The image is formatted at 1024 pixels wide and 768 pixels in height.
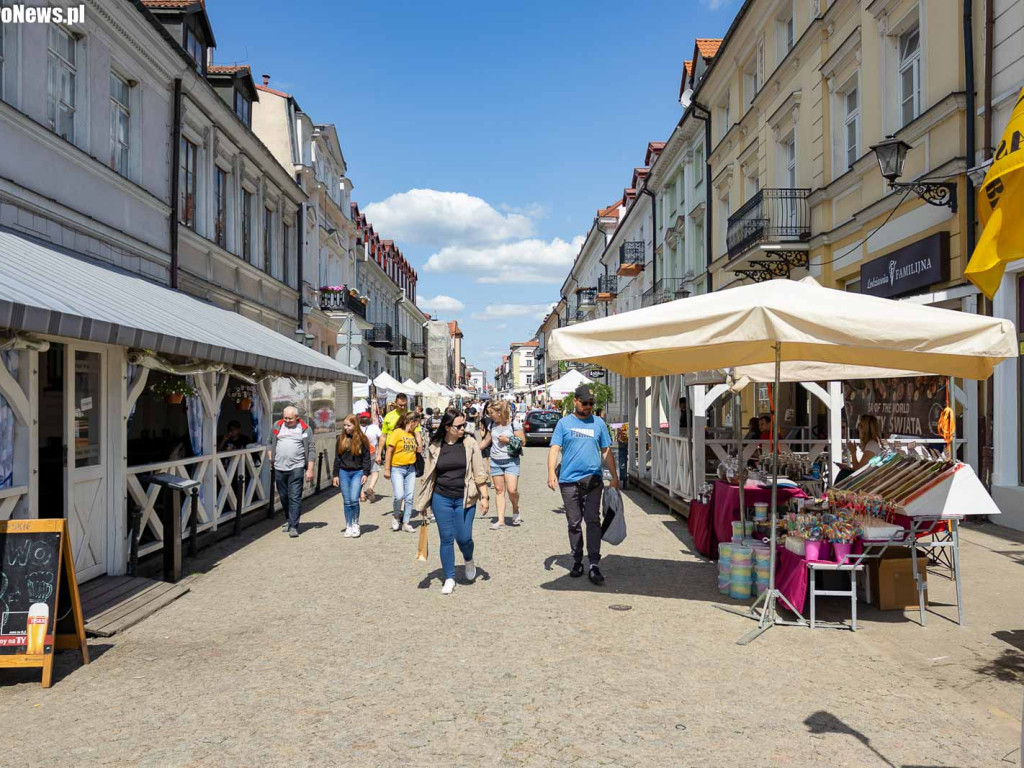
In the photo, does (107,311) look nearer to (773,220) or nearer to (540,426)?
(773,220)

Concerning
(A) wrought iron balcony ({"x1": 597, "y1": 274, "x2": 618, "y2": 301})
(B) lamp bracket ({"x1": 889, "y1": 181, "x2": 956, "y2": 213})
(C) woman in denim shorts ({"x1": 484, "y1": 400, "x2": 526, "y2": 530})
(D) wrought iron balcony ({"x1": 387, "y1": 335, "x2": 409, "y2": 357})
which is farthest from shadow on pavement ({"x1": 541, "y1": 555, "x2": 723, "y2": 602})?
(D) wrought iron balcony ({"x1": 387, "y1": 335, "x2": 409, "y2": 357})

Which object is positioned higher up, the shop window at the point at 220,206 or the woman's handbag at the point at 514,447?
the shop window at the point at 220,206

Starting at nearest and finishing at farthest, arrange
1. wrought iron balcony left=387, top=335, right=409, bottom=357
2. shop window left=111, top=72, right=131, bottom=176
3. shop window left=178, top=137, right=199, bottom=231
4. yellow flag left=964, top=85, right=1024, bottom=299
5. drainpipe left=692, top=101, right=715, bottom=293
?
yellow flag left=964, top=85, right=1024, bottom=299 → shop window left=111, top=72, right=131, bottom=176 → shop window left=178, top=137, right=199, bottom=231 → drainpipe left=692, top=101, right=715, bottom=293 → wrought iron balcony left=387, top=335, right=409, bottom=357

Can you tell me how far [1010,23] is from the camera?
974 cm

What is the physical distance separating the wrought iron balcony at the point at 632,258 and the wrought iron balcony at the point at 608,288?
5.56 meters

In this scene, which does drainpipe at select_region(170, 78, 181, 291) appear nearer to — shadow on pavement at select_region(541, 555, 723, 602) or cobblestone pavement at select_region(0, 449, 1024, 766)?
cobblestone pavement at select_region(0, 449, 1024, 766)

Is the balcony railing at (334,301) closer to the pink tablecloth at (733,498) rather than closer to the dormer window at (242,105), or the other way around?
the dormer window at (242,105)

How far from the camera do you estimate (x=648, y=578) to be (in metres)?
7.38

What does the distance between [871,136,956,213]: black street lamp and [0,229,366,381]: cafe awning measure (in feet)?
28.8

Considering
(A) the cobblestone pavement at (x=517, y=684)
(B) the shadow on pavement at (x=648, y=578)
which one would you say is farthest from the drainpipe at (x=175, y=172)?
(B) the shadow on pavement at (x=648, y=578)

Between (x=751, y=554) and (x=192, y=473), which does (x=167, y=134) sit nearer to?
(x=192, y=473)

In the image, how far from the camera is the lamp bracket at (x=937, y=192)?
1066cm

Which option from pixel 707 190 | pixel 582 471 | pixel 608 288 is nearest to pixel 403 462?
pixel 582 471

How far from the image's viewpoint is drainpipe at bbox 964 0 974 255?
10.3m
